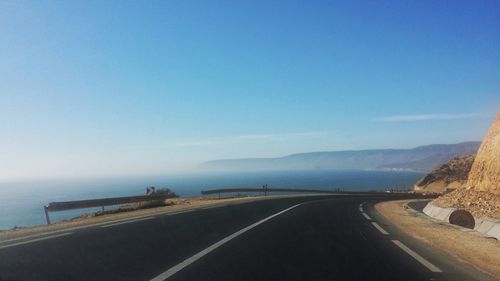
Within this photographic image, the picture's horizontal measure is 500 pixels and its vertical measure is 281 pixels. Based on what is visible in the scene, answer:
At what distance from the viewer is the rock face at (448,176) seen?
295 ft

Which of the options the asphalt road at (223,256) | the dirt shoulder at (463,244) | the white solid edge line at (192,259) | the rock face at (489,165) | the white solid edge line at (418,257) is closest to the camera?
the white solid edge line at (192,259)

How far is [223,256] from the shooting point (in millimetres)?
10156

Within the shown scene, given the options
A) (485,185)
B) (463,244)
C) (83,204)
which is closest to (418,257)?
(463,244)

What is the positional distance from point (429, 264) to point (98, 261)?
19.1ft

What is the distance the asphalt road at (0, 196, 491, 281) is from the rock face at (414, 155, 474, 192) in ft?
257

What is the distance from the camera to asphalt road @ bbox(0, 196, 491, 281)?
8.30 m

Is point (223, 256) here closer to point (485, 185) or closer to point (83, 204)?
point (83, 204)

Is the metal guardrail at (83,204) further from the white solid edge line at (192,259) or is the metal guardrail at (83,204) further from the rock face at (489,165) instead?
the rock face at (489,165)

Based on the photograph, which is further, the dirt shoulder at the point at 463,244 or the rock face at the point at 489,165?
the rock face at the point at 489,165

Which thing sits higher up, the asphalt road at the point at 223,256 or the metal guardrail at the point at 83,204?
the metal guardrail at the point at 83,204

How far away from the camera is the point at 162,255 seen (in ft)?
33.3

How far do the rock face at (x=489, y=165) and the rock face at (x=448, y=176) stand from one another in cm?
5650

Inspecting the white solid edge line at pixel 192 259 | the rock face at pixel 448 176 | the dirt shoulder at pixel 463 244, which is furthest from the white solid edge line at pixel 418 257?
the rock face at pixel 448 176

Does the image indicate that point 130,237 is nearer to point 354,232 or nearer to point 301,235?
point 301,235
